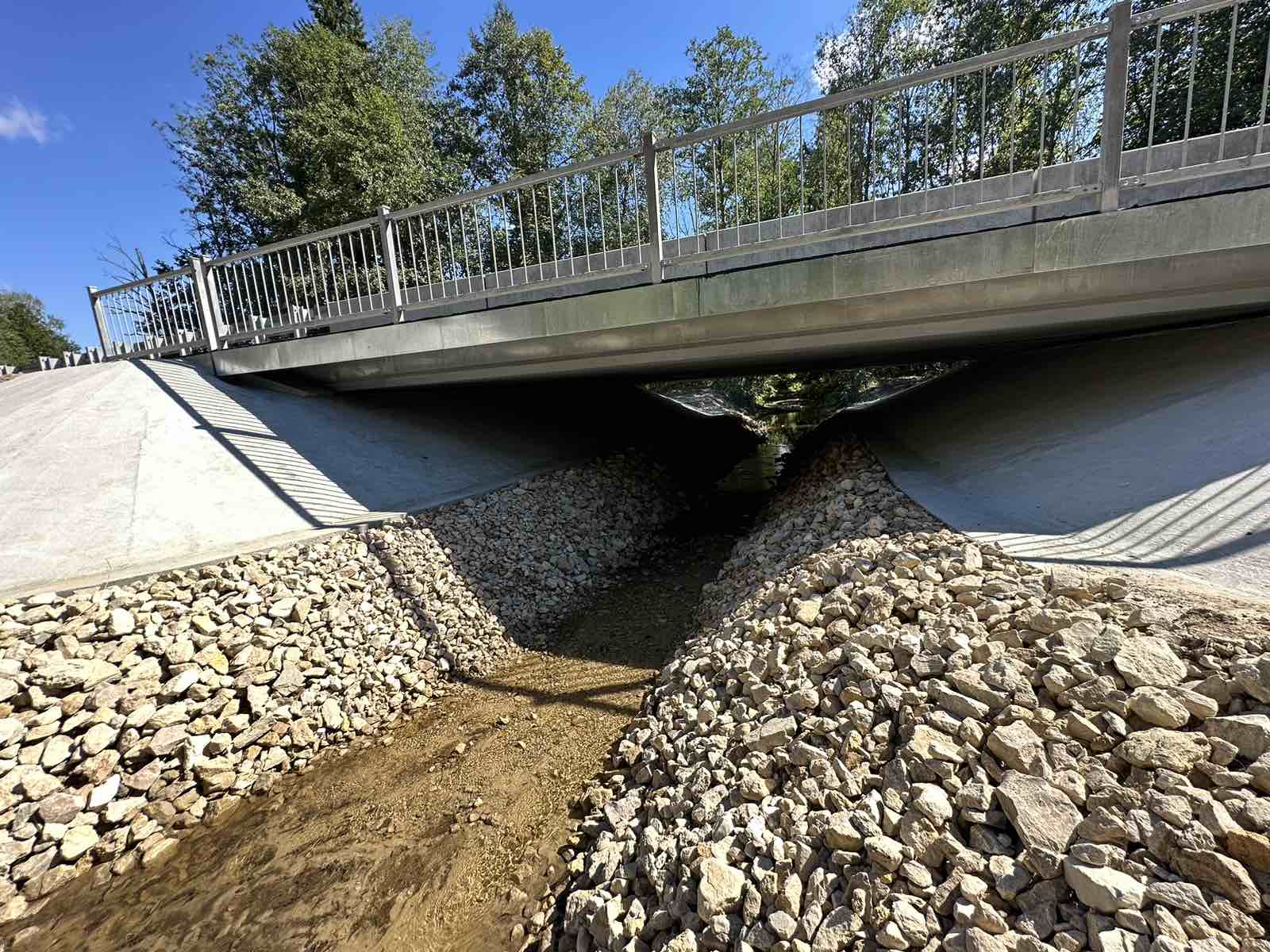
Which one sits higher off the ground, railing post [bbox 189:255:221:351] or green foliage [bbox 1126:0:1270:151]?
green foliage [bbox 1126:0:1270:151]

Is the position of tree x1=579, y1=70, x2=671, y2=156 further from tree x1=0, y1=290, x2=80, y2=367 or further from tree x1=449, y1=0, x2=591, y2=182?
tree x1=0, y1=290, x2=80, y2=367

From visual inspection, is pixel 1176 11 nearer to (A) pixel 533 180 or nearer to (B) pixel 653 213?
(B) pixel 653 213

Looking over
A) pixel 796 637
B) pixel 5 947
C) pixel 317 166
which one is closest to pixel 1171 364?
pixel 796 637

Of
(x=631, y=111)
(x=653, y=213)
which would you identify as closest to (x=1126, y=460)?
(x=653, y=213)

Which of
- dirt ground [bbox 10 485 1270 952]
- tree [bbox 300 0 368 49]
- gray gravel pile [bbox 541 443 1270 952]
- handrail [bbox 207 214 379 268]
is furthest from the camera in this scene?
tree [bbox 300 0 368 49]

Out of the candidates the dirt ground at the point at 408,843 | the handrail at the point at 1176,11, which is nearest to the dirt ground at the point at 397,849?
the dirt ground at the point at 408,843

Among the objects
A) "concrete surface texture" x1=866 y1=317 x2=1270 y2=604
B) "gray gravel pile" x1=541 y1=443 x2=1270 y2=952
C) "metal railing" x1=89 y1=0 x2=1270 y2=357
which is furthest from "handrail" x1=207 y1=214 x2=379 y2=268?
"concrete surface texture" x1=866 y1=317 x2=1270 y2=604

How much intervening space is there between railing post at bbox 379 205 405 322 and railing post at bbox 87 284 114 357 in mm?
6845

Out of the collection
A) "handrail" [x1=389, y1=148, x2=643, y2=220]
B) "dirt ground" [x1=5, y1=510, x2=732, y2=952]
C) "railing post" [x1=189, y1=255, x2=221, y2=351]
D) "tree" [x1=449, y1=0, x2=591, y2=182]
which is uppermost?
"tree" [x1=449, y1=0, x2=591, y2=182]

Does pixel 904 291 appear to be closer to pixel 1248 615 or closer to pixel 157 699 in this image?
pixel 1248 615

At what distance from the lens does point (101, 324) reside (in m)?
9.59

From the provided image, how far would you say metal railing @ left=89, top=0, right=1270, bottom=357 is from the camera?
3.80 m

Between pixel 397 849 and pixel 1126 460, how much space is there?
5826mm

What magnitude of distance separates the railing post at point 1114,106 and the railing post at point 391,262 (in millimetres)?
6915
